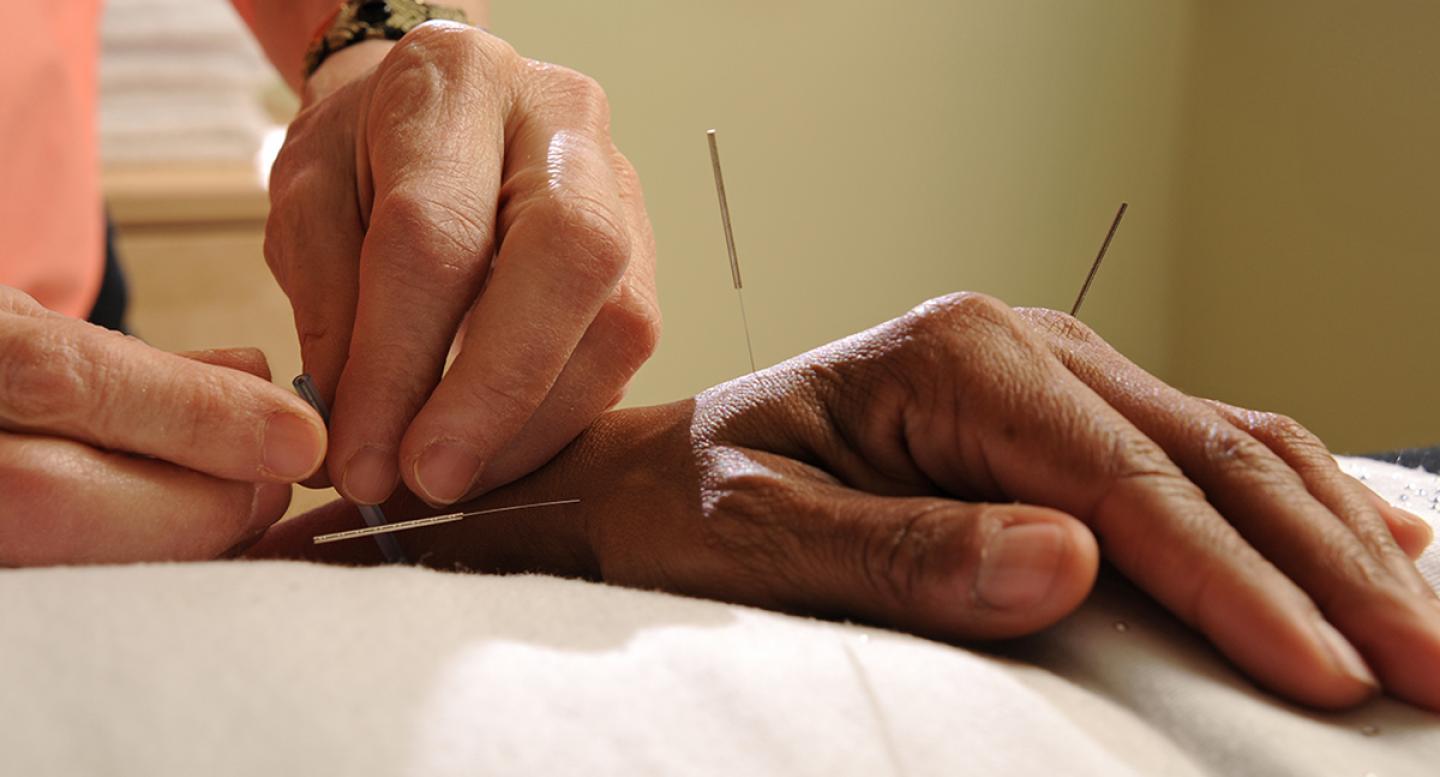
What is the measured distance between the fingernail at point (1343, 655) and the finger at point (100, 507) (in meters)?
0.56

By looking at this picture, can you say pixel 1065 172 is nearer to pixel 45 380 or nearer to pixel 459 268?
pixel 459 268

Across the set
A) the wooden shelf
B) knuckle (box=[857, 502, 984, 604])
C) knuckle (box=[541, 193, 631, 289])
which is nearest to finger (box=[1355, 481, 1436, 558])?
knuckle (box=[857, 502, 984, 604])

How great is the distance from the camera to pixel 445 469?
2.10 feet

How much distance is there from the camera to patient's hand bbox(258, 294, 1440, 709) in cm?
46

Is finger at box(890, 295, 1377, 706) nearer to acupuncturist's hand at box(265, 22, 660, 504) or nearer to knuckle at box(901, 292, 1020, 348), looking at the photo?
knuckle at box(901, 292, 1020, 348)

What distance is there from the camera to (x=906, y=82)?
2.14 metres

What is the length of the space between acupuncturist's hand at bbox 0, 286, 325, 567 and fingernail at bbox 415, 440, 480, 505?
0.20ft

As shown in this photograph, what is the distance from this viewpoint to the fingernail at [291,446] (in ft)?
1.94

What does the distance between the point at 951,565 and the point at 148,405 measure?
416 mm

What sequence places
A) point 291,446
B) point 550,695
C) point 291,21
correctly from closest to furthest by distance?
point 550,695 < point 291,446 < point 291,21

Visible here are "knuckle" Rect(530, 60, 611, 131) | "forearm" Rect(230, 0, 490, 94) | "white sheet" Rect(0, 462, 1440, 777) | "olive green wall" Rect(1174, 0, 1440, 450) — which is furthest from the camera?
"olive green wall" Rect(1174, 0, 1440, 450)

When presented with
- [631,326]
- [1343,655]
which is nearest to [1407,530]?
[1343,655]

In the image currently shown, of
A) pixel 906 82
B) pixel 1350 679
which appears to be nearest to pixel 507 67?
pixel 1350 679

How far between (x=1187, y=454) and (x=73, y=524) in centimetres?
56
